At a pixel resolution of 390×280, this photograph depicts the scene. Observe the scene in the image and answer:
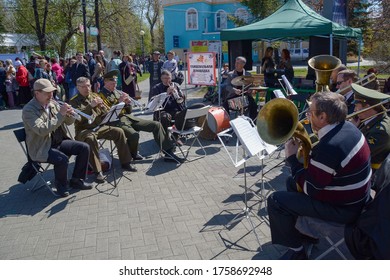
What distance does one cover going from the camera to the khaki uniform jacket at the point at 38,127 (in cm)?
445

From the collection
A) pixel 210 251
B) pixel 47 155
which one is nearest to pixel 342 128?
pixel 210 251

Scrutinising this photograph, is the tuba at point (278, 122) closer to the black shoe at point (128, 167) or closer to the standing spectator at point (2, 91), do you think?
the black shoe at point (128, 167)

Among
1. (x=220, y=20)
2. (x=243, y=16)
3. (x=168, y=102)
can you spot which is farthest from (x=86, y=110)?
(x=220, y=20)

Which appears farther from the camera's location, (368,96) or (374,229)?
(368,96)

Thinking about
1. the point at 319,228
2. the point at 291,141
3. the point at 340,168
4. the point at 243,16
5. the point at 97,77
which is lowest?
the point at 319,228

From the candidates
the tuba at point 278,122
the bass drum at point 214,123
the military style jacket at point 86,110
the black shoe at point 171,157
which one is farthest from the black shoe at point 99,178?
the tuba at point 278,122

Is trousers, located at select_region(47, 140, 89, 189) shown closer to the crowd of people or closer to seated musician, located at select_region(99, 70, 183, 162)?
the crowd of people

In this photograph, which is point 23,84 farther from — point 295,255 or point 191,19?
point 191,19

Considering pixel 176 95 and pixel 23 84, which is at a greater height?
pixel 23 84

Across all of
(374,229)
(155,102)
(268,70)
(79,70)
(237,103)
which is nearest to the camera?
(374,229)

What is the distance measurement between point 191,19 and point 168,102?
35.7m

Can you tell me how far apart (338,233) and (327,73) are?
2.47m

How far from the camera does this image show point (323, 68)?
194 inches

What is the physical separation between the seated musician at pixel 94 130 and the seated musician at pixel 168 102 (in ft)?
3.78
